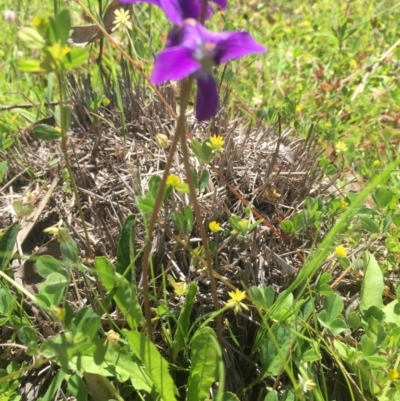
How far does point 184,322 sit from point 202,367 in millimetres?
104

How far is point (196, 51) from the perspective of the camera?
800mm

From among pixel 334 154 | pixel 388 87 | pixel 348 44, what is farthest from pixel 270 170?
pixel 348 44

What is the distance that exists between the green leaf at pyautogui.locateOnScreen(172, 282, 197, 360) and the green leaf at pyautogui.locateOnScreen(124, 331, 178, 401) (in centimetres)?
7

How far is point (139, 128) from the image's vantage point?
160cm

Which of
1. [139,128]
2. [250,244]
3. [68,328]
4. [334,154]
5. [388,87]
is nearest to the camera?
[68,328]

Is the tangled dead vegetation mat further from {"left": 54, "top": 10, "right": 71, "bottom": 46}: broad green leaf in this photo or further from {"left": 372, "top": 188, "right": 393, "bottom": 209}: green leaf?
{"left": 54, "top": 10, "right": 71, "bottom": 46}: broad green leaf

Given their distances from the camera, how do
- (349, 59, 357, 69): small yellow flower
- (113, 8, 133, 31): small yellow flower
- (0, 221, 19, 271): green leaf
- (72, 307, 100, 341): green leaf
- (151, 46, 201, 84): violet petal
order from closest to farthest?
(151, 46, 201, 84): violet petal → (72, 307, 100, 341): green leaf → (0, 221, 19, 271): green leaf → (113, 8, 133, 31): small yellow flower → (349, 59, 357, 69): small yellow flower

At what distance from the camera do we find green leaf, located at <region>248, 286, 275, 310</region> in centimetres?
116

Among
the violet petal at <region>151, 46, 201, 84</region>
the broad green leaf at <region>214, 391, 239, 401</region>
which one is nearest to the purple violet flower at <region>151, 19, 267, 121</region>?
the violet petal at <region>151, 46, 201, 84</region>

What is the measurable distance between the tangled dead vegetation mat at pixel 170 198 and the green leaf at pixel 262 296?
0.19 feet

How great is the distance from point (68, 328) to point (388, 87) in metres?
2.00

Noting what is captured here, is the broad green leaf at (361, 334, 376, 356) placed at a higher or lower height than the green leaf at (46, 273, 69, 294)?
lower

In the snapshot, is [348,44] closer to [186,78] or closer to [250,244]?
[250,244]

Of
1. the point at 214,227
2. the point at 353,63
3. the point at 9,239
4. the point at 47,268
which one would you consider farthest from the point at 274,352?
the point at 353,63
